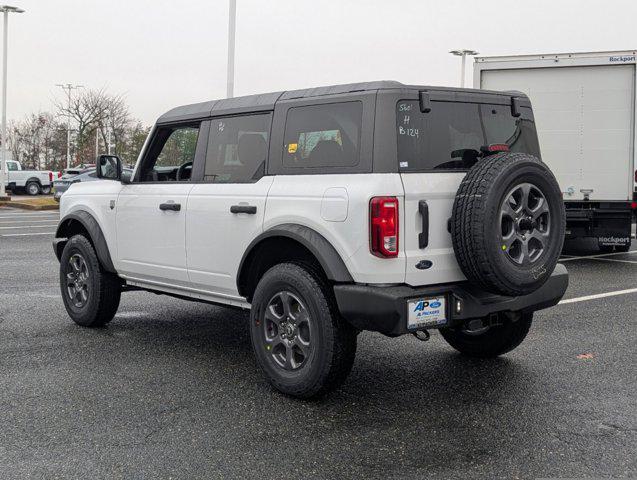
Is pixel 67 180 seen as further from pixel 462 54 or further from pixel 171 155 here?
pixel 171 155

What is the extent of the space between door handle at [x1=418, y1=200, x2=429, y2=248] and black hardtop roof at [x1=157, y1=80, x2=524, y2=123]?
71 cm

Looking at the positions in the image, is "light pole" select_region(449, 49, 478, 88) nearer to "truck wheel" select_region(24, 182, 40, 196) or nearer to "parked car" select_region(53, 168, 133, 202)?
"parked car" select_region(53, 168, 133, 202)

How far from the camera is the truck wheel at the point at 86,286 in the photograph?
270 inches

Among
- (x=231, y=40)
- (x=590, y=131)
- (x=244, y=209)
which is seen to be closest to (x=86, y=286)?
(x=244, y=209)

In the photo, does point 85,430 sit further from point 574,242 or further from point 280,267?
point 574,242

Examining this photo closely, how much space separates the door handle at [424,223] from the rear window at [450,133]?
22 centimetres

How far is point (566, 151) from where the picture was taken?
40.9ft

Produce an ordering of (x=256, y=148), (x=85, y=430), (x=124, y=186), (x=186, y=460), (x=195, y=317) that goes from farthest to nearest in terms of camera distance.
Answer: (x=195, y=317) → (x=124, y=186) → (x=256, y=148) → (x=85, y=430) → (x=186, y=460)

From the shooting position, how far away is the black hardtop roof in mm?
4750

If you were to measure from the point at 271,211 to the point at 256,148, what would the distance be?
57cm

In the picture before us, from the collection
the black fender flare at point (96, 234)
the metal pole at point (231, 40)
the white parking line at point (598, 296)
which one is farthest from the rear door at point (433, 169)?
the metal pole at point (231, 40)

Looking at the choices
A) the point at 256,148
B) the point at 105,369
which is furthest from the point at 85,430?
the point at 256,148

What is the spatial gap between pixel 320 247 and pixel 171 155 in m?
2.19

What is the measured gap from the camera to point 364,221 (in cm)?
449
